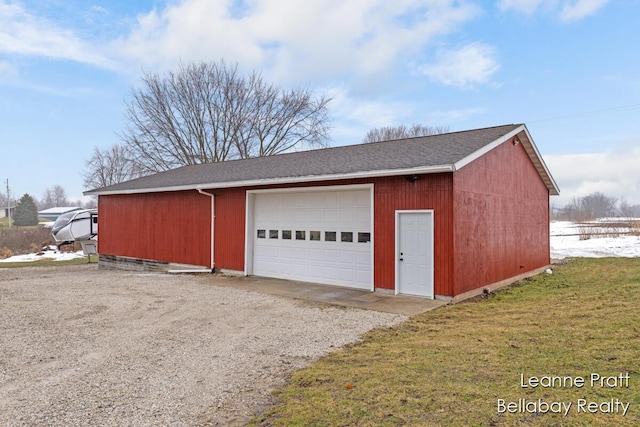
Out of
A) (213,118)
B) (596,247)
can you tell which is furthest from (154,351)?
(213,118)

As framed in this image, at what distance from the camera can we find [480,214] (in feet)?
29.6

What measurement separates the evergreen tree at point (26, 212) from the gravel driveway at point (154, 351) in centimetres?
5728

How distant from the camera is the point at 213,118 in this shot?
28484mm

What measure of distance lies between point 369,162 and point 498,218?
3478 mm

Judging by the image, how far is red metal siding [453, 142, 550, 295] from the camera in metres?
8.30

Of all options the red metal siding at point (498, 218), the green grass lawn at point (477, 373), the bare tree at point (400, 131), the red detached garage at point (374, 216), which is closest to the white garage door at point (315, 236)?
the red detached garage at point (374, 216)

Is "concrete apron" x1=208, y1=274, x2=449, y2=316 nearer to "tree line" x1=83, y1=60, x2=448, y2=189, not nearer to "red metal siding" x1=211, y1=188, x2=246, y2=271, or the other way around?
"red metal siding" x1=211, y1=188, x2=246, y2=271

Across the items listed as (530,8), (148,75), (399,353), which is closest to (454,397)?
(399,353)

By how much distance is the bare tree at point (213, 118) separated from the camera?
2775 centimetres

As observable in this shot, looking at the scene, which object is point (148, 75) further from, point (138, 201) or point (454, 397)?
point (454, 397)

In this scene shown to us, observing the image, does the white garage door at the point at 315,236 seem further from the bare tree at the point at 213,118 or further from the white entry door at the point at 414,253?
the bare tree at the point at 213,118

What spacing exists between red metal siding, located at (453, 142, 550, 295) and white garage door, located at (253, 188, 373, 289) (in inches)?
80.7

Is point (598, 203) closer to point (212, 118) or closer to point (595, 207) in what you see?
point (595, 207)

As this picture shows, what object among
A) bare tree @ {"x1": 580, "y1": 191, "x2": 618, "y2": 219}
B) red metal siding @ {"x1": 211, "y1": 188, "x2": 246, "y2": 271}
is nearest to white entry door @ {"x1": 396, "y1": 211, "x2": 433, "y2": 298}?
red metal siding @ {"x1": 211, "y1": 188, "x2": 246, "y2": 271}
